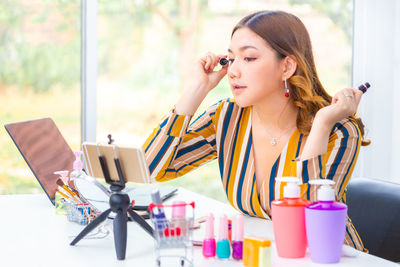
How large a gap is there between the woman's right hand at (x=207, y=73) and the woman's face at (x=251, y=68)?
6.0 inches

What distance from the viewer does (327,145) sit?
1.55 metres

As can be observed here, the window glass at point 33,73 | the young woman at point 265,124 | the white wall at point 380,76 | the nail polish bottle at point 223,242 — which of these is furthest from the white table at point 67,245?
the window glass at point 33,73

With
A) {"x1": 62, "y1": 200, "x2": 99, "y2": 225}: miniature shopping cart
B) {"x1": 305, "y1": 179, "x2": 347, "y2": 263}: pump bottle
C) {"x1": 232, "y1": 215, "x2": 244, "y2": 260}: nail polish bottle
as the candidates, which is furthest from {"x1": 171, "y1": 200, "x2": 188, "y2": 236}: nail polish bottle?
{"x1": 62, "y1": 200, "x2": 99, "y2": 225}: miniature shopping cart

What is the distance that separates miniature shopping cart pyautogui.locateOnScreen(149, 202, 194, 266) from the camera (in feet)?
3.55

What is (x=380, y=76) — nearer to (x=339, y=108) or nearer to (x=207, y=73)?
(x=207, y=73)

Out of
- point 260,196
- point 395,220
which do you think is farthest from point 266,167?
point 395,220

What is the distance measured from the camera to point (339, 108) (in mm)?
1511

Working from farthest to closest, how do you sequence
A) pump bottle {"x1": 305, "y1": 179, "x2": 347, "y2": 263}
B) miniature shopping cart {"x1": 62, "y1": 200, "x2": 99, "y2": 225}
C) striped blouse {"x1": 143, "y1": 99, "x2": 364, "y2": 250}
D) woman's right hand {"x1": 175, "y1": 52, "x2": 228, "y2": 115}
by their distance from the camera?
woman's right hand {"x1": 175, "y1": 52, "x2": 228, "y2": 115}, striped blouse {"x1": 143, "y1": 99, "x2": 364, "y2": 250}, miniature shopping cart {"x1": 62, "y1": 200, "x2": 99, "y2": 225}, pump bottle {"x1": 305, "y1": 179, "x2": 347, "y2": 263}

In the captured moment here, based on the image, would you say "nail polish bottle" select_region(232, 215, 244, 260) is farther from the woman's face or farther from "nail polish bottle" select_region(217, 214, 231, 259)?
Answer: the woman's face

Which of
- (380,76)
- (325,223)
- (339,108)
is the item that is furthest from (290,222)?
(380,76)

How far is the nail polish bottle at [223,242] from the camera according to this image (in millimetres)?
1146

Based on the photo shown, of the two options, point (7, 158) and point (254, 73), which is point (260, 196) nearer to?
point (254, 73)

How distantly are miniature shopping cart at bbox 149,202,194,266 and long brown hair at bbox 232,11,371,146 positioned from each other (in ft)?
2.30

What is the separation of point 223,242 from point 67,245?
0.38 metres
